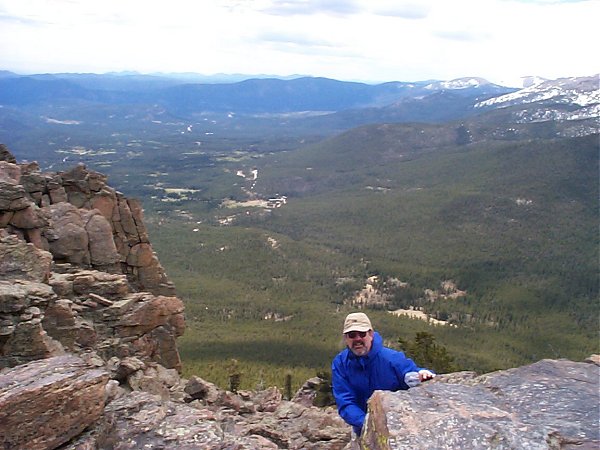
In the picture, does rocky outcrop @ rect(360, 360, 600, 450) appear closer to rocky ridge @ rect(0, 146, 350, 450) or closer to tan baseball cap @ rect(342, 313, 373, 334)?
tan baseball cap @ rect(342, 313, 373, 334)

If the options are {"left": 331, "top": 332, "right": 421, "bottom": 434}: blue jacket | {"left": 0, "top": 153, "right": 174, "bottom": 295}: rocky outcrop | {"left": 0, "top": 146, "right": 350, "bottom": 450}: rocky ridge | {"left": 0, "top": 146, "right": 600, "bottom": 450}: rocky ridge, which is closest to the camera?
{"left": 0, "top": 146, "right": 600, "bottom": 450}: rocky ridge

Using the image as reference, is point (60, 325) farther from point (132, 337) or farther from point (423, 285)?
point (423, 285)

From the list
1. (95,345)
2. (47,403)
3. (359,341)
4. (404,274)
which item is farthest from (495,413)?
(404,274)

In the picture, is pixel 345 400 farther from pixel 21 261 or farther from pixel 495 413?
pixel 21 261

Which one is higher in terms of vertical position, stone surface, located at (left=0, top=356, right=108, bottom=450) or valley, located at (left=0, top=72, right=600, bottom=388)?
stone surface, located at (left=0, top=356, right=108, bottom=450)

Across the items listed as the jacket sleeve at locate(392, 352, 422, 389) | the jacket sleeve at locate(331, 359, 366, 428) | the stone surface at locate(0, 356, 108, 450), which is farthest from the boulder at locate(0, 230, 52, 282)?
the jacket sleeve at locate(392, 352, 422, 389)

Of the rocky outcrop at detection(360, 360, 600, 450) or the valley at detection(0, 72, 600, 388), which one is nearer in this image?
the rocky outcrop at detection(360, 360, 600, 450)

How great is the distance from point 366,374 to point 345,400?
66 cm

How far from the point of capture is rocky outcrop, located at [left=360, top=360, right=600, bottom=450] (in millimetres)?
8688

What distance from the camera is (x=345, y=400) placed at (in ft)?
35.7

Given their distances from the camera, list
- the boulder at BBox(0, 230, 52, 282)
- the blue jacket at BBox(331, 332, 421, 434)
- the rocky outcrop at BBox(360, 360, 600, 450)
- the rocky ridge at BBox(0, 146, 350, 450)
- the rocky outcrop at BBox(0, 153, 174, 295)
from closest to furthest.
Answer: the rocky outcrop at BBox(360, 360, 600, 450) < the blue jacket at BBox(331, 332, 421, 434) < the rocky ridge at BBox(0, 146, 350, 450) < the boulder at BBox(0, 230, 52, 282) < the rocky outcrop at BBox(0, 153, 174, 295)

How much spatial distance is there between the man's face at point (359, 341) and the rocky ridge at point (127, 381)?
1120 mm

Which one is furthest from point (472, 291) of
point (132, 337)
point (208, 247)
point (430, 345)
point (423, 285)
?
point (132, 337)

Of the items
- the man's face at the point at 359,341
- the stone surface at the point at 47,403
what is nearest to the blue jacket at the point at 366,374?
the man's face at the point at 359,341
